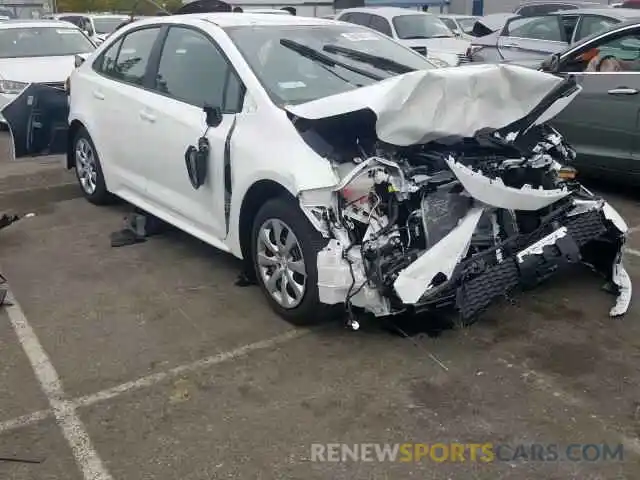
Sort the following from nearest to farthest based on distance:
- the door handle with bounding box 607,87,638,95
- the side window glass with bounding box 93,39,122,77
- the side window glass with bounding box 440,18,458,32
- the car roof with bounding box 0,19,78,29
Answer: the side window glass with bounding box 93,39,122,77 < the door handle with bounding box 607,87,638,95 < the car roof with bounding box 0,19,78,29 < the side window glass with bounding box 440,18,458,32

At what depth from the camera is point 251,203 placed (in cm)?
453

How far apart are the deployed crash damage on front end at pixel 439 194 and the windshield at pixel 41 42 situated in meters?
8.78

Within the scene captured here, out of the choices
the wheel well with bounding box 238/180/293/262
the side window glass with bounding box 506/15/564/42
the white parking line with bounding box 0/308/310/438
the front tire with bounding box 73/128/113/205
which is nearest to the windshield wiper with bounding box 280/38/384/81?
the wheel well with bounding box 238/180/293/262

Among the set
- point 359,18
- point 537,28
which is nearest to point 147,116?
point 537,28

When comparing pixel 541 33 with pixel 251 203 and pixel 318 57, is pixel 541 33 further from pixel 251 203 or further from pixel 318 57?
pixel 251 203

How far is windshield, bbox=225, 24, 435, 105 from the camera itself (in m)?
4.66

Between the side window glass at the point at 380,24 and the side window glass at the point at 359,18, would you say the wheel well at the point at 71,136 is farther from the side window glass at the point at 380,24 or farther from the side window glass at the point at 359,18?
the side window glass at the point at 359,18

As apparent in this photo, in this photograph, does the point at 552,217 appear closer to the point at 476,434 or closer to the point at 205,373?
the point at 476,434

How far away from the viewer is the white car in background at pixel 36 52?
10673mm

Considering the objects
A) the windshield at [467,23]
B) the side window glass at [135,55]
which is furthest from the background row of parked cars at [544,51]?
the side window glass at [135,55]

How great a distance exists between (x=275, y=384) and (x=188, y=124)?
203cm

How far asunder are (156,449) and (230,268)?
2237 millimetres

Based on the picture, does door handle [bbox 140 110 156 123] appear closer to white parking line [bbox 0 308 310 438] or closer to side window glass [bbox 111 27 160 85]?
side window glass [bbox 111 27 160 85]

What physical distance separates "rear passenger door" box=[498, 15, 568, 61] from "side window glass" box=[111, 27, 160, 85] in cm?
577
